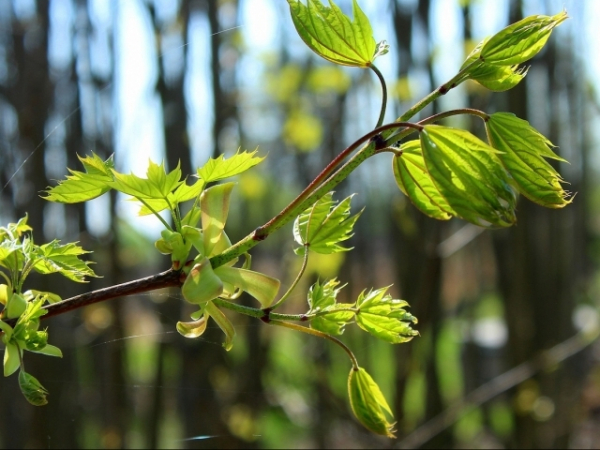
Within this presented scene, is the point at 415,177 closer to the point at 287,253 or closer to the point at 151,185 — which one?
the point at 151,185

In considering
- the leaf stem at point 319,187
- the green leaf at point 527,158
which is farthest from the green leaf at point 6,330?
the green leaf at point 527,158

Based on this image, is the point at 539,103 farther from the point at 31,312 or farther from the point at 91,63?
the point at 31,312

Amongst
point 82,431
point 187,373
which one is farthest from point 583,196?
point 82,431

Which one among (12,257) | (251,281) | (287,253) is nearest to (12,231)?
(12,257)

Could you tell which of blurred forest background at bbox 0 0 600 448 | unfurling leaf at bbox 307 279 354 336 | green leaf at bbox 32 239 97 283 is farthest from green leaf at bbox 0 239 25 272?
blurred forest background at bbox 0 0 600 448

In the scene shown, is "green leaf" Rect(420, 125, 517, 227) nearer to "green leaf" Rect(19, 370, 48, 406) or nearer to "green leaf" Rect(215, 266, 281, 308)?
"green leaf" Rect(215, 266, 281, 308)

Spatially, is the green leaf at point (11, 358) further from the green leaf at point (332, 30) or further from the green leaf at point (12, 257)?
the green leaf at point (332, 30)
